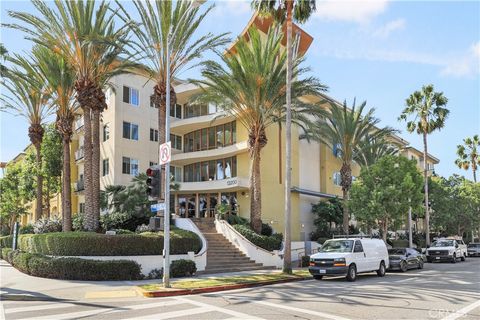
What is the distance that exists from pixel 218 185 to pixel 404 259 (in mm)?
15019

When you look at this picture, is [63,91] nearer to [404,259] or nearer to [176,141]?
[176,141]

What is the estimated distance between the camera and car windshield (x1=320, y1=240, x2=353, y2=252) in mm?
20328

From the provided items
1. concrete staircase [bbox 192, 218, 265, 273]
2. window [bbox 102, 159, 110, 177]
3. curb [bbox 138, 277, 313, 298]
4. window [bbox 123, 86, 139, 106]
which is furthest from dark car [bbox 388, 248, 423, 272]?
window [bbox 123, 86, 139, 106]

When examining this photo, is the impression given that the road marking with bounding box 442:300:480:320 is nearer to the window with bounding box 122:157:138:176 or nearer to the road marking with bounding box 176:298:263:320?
the road marking with bounding box 176:298:263:320

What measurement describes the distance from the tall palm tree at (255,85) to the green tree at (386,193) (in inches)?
266

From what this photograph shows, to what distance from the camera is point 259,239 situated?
90.4 ft

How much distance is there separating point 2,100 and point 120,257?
19.5 meters

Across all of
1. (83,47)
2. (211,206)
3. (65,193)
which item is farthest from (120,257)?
(211,206)

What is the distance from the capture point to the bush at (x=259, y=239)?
2747 centimetres

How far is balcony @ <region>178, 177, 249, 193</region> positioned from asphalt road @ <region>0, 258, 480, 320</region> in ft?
53.4

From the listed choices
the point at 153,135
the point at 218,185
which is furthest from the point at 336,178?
the point at 153,135

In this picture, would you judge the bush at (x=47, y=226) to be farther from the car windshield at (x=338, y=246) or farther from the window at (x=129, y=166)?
the car windshield at (x=338, y=246)

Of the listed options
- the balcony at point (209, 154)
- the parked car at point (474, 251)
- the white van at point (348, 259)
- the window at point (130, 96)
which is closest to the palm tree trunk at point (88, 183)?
the window at point (130, 96)

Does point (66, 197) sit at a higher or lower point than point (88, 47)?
lower
